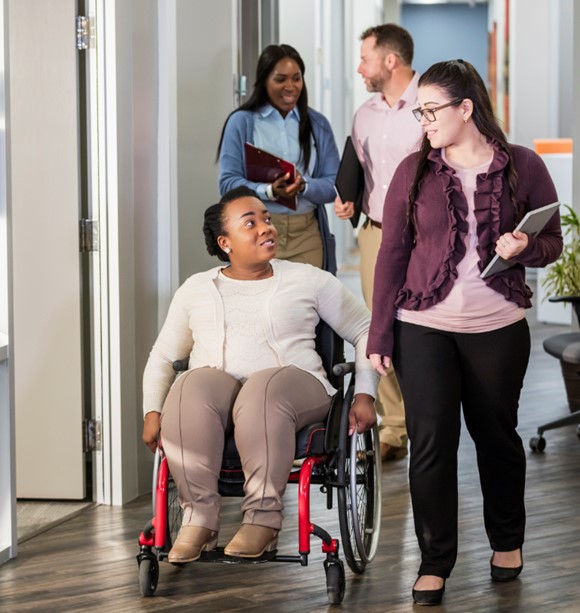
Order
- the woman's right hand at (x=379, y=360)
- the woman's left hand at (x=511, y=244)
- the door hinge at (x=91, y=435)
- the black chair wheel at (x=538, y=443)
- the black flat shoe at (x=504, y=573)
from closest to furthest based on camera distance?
the woman's left hand at (x=511, y=244), the woman's right hand at (x=379, y=360), the black flat shoe at (x=504, y=573), the door hinge at (x=91, y=435), the black chair wheel at (x=538, y=443)

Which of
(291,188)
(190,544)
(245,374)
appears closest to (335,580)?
(190,544)

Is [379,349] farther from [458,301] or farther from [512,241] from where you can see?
[512,241]

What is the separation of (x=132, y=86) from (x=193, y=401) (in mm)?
1448

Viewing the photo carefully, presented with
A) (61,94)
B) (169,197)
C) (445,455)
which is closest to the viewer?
(445,455)

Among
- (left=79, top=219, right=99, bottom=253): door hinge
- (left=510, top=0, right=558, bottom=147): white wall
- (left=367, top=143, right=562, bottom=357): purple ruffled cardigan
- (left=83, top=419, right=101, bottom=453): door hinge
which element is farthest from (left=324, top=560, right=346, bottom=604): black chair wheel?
(left=510, top=0, right=558, bottom=147): white wall

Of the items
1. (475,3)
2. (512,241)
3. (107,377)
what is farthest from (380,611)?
(475,3)

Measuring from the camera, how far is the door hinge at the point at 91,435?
13.4ft

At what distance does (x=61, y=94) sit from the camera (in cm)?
398

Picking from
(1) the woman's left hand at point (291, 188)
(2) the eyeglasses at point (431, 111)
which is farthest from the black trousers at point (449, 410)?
(1) the woman's left hand at point (291, 188)

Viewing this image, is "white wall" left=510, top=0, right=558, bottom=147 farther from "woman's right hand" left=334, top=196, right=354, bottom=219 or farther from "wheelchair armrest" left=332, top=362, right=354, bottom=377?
"wheelchair armrest" left=332, top=362, right=354, bottom=377

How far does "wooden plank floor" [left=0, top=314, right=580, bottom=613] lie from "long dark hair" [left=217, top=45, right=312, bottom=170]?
1.32 m

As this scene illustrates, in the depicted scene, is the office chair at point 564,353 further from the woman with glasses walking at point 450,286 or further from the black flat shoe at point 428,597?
the black flat shoe at point 428,597

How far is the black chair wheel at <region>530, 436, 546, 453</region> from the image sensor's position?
485cm

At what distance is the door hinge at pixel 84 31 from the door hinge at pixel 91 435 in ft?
4.17
